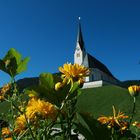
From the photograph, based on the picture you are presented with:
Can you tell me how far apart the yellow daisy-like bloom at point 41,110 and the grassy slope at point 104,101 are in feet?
102

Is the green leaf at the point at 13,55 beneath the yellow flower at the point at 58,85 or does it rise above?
above

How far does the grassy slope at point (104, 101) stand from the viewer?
111ft

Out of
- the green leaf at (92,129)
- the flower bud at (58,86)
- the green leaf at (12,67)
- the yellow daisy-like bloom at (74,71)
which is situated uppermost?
the yellow daisy-like bloom at (74,71)

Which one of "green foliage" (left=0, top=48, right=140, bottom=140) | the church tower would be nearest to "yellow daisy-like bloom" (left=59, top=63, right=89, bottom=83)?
"green foliage" (left=0, top=48, right=140, bottom=140)

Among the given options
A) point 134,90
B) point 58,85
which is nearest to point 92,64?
point 134,90

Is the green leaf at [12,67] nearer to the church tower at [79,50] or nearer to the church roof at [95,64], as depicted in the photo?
the church roof at [95,64]

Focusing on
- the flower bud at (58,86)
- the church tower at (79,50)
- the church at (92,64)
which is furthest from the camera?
the church tower at (79,50)

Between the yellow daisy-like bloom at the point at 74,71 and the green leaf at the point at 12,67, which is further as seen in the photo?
the yellow daisy-like bloom at the point at 74,71

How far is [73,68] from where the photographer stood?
133 cm

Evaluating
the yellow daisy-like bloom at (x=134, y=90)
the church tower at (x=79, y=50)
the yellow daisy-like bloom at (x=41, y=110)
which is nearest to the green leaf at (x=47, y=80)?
the yellow daisy-like bloom at (x=41, y=110)

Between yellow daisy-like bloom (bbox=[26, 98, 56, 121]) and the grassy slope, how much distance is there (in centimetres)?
3113

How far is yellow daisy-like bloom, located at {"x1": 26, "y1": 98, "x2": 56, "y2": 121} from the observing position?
1089 mm

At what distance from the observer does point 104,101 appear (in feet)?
126

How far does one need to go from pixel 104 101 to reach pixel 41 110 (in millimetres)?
37594
